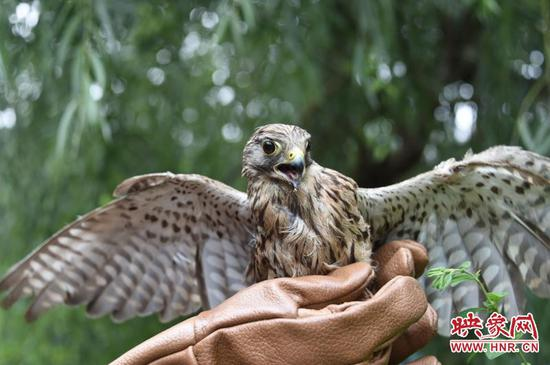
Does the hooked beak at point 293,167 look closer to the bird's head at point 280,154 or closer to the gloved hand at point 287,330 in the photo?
the bird's head at point 280,154

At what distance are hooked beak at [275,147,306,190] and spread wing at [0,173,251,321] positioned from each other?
19.8 inches

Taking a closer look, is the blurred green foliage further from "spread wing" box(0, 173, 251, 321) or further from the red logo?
the red logo

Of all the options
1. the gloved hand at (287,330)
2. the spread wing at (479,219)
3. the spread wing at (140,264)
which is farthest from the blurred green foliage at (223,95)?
the gloved hand at (287,330)

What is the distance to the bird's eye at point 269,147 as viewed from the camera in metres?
2.44

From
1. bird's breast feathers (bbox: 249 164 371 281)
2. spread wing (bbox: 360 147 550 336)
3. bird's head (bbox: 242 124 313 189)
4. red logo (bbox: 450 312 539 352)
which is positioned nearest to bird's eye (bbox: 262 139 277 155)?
bird's head (bbox: 242 124 313 189)

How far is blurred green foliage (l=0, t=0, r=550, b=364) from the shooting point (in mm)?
3607

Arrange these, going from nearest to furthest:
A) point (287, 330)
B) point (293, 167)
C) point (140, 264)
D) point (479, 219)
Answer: point (287, 330) → point (293, 167) → point (479, 219) → point (140, 264)

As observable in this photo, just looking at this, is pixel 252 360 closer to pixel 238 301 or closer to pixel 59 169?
pixel 238 301

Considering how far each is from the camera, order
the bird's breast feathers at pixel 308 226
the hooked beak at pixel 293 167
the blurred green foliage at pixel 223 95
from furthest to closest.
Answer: the blurred green foliage at pixel 223 95 < the bird's breast feathers at pixel 308 226 < the hooked beak at pixel 293 167

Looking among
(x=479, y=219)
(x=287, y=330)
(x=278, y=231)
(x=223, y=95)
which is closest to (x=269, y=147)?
(x=278, y=231)

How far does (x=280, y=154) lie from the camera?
243 cm

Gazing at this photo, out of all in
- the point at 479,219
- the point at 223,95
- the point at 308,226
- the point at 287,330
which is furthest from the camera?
the point at 223,95

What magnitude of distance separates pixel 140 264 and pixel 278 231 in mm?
724

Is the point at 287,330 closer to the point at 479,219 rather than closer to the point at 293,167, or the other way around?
the point at 293,167
